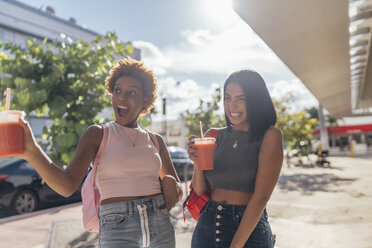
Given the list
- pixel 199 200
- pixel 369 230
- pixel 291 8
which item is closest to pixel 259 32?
pixel 291 8

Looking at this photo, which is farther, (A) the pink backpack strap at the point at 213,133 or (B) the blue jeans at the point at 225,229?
(A) the pink backpack strap at the point at 213,133

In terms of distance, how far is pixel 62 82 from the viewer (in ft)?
13.5

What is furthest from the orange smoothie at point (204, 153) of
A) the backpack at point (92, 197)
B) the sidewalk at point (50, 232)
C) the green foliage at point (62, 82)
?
the sidewalk at point (50, 232)

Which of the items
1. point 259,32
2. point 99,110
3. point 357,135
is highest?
point 259,32

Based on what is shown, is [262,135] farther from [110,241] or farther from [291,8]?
[291,8]

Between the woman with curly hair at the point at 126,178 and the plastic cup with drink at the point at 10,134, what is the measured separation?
0.23 metres

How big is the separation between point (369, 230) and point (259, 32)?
385 cm

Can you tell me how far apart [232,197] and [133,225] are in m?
0.57

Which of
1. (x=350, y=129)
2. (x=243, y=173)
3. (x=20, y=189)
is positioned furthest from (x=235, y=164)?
(x=350, y=129)

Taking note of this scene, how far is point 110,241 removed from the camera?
1645 mm

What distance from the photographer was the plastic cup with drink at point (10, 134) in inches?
49.1

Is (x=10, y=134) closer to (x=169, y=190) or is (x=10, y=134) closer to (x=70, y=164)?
(x=70, y=164)

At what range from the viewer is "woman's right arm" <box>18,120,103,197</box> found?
132 cm

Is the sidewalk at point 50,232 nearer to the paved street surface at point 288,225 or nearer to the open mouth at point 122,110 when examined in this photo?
the paved street surface at point 288,225
